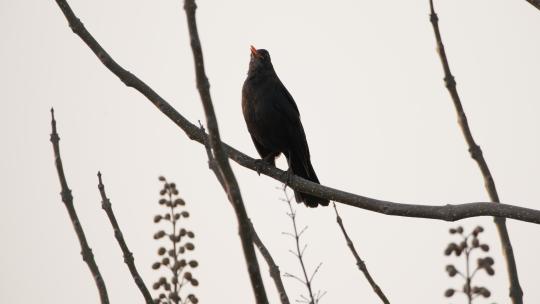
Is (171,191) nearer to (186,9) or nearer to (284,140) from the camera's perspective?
(186,9)

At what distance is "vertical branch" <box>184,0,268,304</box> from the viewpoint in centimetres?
230

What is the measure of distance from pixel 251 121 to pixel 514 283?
4242mm

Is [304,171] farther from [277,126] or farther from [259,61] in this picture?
[259,61]

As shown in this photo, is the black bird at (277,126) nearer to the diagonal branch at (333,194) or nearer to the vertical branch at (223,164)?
the diagonal branch at (333,194)

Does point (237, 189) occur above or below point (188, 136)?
below

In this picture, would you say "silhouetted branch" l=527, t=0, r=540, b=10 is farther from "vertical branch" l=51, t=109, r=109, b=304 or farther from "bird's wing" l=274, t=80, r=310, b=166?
"bird's wing" l=274, t=80, r=310, b=166

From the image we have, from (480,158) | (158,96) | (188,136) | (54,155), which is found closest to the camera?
(54,155)

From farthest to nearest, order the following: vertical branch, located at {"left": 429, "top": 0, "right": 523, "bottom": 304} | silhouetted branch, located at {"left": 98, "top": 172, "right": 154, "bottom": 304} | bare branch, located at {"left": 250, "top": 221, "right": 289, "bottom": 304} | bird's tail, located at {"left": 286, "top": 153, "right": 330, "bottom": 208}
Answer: bird's tail, located at {"left": 286, "top": 153, "right": 330, "bottom": 208} → vertical branch, located at {"left": 429, "top": 0, "right": 523, "bottom": 304} → bare branch, located at {"left": 250, "top": 221, "right": 289, "bottom": 304} → silhouetted branch, located at {"left": 98, "top": 172, "right": 154, "bottom": 304}

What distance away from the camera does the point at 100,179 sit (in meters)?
2.95

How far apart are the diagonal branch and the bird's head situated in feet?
10.3

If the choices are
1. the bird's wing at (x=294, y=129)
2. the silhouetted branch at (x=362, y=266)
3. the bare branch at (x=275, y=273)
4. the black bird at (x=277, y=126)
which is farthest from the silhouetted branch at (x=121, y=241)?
the bird's wing at (x=294, y=129)

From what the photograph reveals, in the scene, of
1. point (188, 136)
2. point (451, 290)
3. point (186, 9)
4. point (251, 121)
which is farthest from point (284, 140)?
point (186, 9)

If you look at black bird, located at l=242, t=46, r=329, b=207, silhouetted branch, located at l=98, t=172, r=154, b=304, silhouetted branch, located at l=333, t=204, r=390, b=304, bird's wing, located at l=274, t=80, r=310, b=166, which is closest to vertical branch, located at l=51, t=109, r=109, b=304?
silhouetted branch, located at l=98, t=172, r=154, b=304

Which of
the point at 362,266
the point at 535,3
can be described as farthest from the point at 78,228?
the point at 535,3
